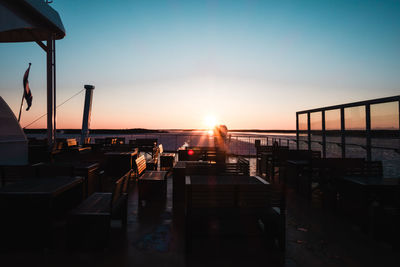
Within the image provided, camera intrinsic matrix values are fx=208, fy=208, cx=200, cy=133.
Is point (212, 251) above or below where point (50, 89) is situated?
below

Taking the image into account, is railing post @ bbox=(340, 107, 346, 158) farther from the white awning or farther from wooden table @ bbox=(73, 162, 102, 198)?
→ the white awning

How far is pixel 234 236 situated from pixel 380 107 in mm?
5779

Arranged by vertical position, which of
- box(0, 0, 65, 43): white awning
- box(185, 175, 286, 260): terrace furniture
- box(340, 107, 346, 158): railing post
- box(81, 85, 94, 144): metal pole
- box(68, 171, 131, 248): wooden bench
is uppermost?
box(0, 0, 65, 43): white awning

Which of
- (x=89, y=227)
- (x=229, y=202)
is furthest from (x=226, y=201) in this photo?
(x=89, y=227)

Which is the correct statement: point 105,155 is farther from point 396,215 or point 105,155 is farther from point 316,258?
point 396,215

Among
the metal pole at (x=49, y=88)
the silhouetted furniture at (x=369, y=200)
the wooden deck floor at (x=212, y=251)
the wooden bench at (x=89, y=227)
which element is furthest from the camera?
the metal pole at (x=49, y=88)

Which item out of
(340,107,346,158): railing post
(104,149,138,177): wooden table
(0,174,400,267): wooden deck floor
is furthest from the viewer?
(104,149,138,177): wooden table

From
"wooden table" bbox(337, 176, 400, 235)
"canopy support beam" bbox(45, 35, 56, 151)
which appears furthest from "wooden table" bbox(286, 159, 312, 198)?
"canopy support beam" bbox(45, 35, 56, 151)

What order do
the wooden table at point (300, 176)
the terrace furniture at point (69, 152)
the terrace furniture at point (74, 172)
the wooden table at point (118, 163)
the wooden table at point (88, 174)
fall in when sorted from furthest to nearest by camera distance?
the wooden table at point (118, 163) → the terrace furniture at point (69, 152) → the wooden table at point (300, 176) → the wooden table at point (88, 174) → the terrace furniture at point (74, 172)

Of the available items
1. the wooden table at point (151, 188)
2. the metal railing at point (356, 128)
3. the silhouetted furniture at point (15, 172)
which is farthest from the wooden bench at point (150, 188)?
the metal railing at point (356, 128)

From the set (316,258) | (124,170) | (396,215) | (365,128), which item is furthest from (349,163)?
(124,170)

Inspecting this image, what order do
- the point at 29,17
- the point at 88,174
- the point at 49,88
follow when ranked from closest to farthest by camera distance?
the point at 88,174 < the point at 29,17 < the point at 49,88

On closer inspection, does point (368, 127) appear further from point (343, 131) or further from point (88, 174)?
point (88, 174)

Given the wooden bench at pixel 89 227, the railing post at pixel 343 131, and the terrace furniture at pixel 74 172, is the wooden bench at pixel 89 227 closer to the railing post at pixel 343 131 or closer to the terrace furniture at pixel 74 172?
the terrace furniture at pixel 74 172
